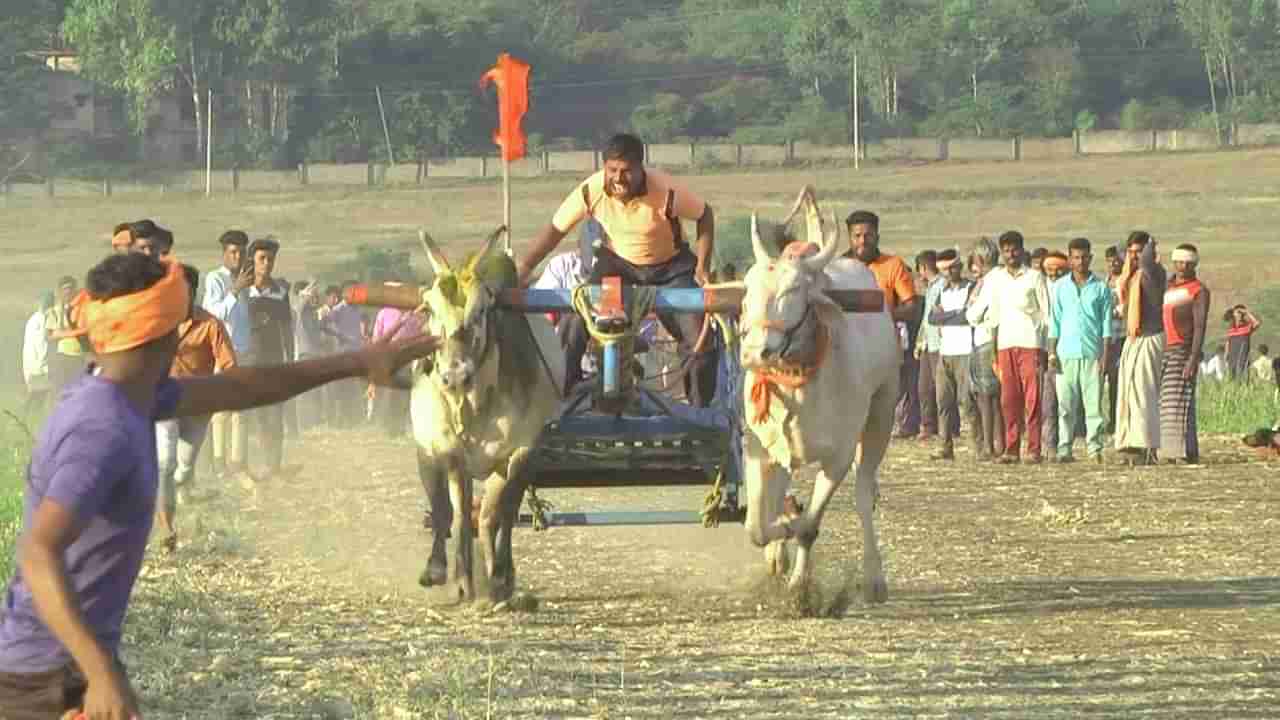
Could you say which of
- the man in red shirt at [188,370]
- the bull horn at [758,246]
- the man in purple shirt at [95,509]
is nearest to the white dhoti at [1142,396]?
the man in red shirt at [188,370]

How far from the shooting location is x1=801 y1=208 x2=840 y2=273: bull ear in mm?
13076

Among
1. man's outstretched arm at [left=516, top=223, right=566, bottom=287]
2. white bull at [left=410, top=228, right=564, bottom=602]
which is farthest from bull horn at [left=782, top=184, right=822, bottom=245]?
white bull at [left=410, top=228, right=564, bottom=602]

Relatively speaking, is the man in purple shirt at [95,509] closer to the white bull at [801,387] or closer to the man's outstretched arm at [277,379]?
the man's outstretched arm at [277,379]

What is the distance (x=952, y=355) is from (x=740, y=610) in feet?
36.5

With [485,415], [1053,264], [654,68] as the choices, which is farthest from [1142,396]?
[654,68]

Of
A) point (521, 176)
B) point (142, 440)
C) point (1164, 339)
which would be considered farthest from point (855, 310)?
point (521, 176)

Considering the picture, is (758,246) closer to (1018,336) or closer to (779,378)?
(779,378)

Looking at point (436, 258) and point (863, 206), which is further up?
point (436, 258)

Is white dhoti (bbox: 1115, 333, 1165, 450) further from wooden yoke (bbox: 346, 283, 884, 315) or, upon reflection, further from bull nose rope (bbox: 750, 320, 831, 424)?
bull nose rope (bbox: 750, 320, 831, 424)

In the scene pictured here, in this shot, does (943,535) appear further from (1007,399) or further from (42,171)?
(42,171)

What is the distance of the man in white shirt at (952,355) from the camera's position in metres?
24.0

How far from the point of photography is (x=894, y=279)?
15.8 meters

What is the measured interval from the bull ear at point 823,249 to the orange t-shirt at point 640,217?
1.84ft

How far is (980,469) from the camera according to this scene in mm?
22750
